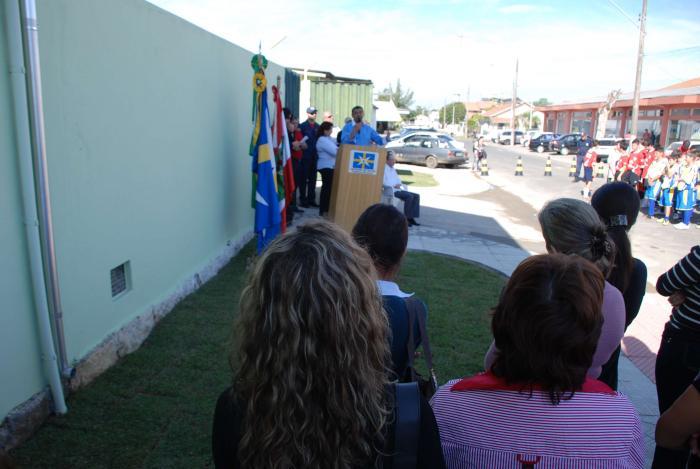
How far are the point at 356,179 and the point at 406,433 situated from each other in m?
7.13

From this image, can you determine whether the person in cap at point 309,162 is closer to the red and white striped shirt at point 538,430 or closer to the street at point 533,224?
the street at point 533,224

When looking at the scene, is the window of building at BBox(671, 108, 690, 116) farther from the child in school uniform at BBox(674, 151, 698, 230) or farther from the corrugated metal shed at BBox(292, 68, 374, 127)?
the child in school uniform at BBox(674, 151, 698, 230)

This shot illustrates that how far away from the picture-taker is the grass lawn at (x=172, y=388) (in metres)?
3.16

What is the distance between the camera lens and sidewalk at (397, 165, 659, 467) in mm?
4602

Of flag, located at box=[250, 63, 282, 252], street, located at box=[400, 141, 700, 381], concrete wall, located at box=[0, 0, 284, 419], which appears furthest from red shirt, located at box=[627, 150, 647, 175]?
concrete wall, located at box=[0, 0, 284, 419]

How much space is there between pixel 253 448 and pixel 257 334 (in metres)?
0.28

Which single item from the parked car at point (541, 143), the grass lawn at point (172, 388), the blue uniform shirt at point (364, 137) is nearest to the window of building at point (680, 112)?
the parked car at point (541, 143)

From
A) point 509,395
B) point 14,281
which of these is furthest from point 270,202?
point 509,395

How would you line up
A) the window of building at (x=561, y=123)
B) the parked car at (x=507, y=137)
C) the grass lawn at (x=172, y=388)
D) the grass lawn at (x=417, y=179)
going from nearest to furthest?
the grass lawn at (x=172, y=388)
the grass lawn at (x=417, y=179)
the parked car at (x=507, y=137)
the window of building at (x=561, y=123)

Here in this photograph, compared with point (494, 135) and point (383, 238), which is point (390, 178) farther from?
point (494, 135)

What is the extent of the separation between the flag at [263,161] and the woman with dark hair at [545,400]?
514cm

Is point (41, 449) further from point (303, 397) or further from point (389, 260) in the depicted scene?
point (303, 397)

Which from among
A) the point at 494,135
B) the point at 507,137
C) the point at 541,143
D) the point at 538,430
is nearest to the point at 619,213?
the point at 538,430

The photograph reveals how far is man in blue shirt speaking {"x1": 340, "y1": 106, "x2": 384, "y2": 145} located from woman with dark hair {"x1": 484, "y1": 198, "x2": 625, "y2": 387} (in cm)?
735
